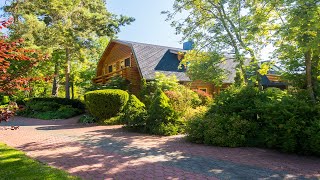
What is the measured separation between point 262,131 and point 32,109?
18418 mm

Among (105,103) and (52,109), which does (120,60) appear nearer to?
(52,109)

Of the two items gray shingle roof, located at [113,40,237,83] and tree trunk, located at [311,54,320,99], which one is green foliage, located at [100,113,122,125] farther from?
tree trunk, located at [311,54,320,99]

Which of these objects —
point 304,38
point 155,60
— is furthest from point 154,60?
point 304,38

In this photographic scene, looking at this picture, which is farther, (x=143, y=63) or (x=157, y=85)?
(x=143, y=63)

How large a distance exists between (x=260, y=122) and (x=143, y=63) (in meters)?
13.2

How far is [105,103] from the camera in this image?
48.4 ft

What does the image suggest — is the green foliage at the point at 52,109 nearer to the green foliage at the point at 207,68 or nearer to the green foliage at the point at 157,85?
the green foliage at the point at 157,85

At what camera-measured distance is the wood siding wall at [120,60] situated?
68.3ft

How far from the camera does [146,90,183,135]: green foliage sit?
35.6 feet

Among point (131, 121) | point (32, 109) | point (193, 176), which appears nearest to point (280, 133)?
point (193, 176)

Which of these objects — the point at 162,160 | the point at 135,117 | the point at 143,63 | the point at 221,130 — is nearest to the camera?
the point at 162,160

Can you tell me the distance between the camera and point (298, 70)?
9258 millimetres

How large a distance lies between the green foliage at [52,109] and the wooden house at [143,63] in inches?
144

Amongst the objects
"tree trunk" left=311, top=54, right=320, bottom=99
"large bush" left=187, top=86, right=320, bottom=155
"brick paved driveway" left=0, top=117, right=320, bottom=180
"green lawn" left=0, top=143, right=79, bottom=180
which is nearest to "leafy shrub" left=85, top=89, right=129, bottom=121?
"brick paved driveway" left=0, top=117, right=320, bottom=180
